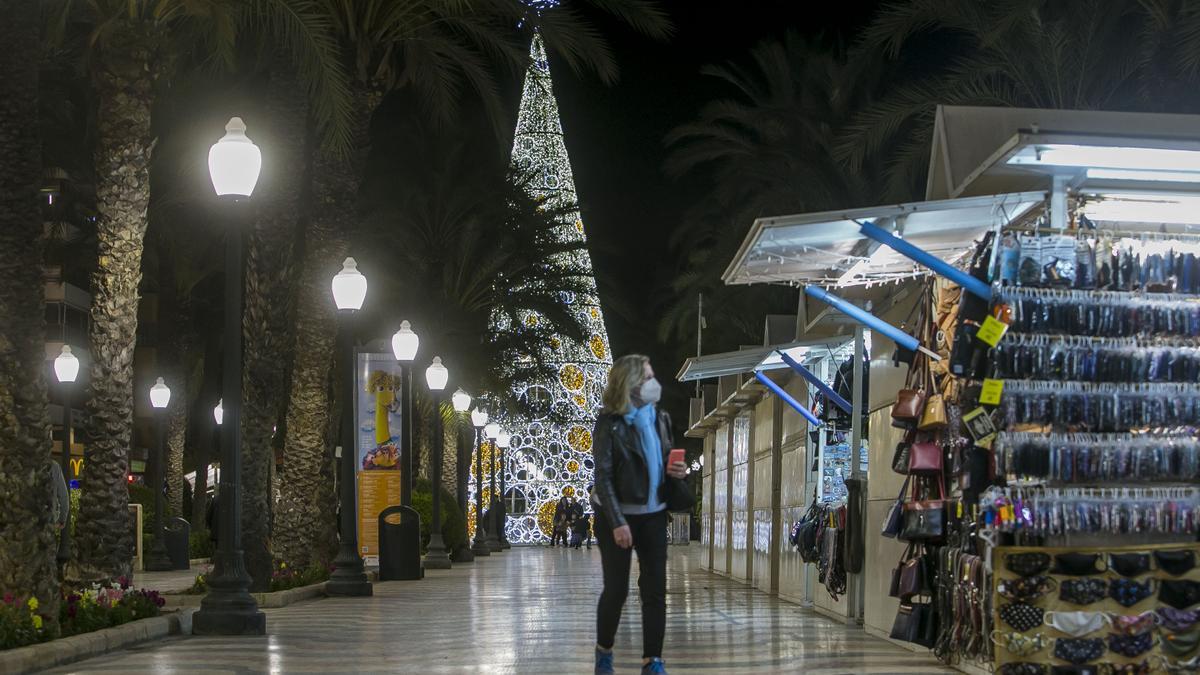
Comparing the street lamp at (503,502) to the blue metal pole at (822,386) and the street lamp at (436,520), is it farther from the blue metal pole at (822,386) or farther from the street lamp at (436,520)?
the blue metal pole at (822,386)

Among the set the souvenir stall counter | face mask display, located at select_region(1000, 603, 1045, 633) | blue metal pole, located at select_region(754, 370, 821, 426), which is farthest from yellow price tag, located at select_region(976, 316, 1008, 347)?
blue metal pole, located at select_region(754, 370, 821, 426)

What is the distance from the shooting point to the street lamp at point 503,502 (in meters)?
53.3

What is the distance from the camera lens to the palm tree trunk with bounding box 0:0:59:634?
464 inches

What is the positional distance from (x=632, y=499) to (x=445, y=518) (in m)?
27.7

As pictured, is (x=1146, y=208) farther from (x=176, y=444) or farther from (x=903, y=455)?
(x=176, y=444)

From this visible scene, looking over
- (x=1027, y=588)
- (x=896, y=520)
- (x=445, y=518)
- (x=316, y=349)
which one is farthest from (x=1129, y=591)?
(x=445, y=518)

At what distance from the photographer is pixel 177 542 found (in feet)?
107

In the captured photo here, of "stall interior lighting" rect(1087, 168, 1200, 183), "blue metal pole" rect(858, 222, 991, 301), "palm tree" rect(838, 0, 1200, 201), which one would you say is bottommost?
"blue metal pole" rect(858, 222, 991, 301)

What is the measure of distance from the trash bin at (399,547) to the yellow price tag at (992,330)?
17.2 meters

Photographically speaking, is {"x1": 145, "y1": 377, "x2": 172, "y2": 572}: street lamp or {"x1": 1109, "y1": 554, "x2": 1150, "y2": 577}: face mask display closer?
{"x1": 1109, "y1": 554, "x2": 1150, "y2": 577}: face mask display

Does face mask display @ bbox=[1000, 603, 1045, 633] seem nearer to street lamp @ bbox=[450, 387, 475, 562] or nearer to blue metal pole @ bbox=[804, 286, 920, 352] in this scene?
blue metal pole @ bbox=[804, 286, 920, 352]

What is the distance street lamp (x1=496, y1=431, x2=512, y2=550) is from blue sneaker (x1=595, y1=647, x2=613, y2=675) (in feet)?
136

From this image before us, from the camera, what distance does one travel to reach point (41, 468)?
12031 millimetres

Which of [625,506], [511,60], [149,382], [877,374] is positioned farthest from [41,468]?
[149,382]
